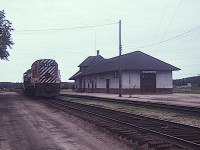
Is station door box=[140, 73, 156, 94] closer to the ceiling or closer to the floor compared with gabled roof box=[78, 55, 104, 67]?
closer to the floor

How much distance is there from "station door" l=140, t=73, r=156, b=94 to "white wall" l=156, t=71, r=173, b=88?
68cm

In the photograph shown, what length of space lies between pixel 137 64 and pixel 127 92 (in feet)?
14.7

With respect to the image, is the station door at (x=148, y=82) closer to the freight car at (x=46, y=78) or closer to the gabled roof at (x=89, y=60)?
the freight car at (x=46, y=78)

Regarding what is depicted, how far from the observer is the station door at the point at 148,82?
49.6m

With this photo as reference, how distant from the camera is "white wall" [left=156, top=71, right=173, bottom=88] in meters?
50.2

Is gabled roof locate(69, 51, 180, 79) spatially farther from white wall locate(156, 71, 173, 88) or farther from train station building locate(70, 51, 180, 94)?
white wall locate(156, 71, 173, 88)

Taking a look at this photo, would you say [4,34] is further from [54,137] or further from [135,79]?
[54,137]

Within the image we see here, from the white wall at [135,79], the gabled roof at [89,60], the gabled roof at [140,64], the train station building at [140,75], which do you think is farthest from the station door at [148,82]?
the gabled roof at [89,60]

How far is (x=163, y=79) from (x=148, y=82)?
2.46 meters

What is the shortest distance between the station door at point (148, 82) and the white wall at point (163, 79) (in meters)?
0.68

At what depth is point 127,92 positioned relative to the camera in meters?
48.9

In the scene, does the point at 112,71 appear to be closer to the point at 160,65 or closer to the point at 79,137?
the point at 160,65

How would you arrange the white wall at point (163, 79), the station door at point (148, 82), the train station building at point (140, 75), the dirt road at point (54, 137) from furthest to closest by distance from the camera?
1. the white wall at point (163, 79)
2. the station door at point (148, 82)
3. the train station building at point (140, 75)
4. the dirt road at point (54, 137)

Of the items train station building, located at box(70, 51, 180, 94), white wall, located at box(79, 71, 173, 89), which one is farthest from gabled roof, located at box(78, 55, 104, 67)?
white wall, located at box(79, 71, 173, 89)
